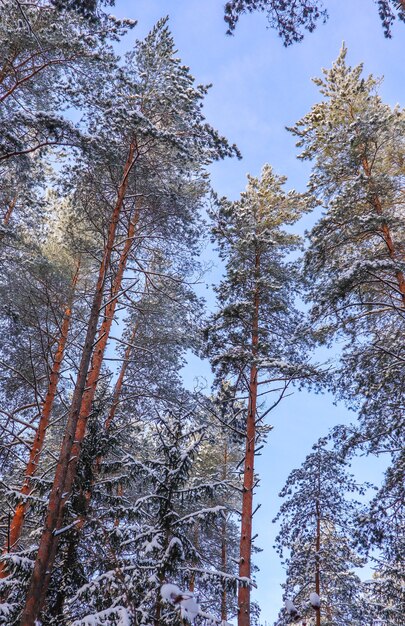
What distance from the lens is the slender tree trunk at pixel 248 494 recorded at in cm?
713

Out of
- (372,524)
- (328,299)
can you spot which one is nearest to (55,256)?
(328,299)

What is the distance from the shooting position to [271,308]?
36.0 ft

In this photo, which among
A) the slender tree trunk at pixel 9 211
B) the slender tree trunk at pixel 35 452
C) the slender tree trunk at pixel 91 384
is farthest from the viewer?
the slender tree trunk at pixel 9 211

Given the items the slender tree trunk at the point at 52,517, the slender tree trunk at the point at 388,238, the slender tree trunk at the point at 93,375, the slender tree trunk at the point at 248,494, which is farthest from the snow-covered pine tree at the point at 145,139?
the slender tree trunk at the point at 388,238

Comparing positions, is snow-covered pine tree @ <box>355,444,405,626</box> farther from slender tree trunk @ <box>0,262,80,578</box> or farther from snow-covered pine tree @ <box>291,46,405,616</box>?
slender tree trunk @ <box>0,262,80,578</box>

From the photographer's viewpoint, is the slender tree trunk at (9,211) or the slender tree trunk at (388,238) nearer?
the slender tree trunk at (388,238)

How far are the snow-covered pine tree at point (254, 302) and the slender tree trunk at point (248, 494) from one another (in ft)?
0.06

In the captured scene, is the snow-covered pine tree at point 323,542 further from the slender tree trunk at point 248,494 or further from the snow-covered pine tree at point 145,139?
the snow-covered pine tree at point 145,139

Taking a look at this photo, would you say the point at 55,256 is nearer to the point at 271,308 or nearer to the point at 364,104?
the point at 271,308

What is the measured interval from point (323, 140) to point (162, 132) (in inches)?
195

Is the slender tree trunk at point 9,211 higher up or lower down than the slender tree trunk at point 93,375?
higher up

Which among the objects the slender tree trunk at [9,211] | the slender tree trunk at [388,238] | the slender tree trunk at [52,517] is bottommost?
the slender tree trunk at [52,517]

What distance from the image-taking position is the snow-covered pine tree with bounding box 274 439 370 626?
41.4 feet

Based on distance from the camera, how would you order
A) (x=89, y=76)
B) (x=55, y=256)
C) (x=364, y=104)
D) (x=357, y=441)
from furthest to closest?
(x=55, y=256) → (x=364, y=104) → (x=357, y=441) → (x=89, y=76)
